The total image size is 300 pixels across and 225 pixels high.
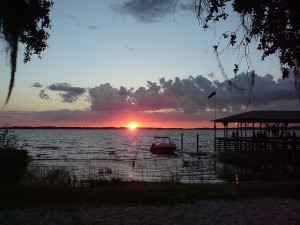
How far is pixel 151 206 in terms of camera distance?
1347 cm

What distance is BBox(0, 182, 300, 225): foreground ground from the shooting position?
11203mm

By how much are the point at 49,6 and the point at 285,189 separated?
13375 millimetres

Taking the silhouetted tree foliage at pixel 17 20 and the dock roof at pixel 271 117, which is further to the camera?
the dock roof at pixel 271 117

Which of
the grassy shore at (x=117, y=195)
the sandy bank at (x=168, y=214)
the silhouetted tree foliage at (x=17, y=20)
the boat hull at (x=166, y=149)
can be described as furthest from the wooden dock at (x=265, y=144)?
the silhouetted tree foliage at (x=17, y=20)

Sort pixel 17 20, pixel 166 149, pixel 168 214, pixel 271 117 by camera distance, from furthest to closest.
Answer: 1. pixel 166 149
2. pixel 271 117
3. pixel 168 214
4. pixel 17 20

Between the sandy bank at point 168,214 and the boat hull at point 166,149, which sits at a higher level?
the boat hull at point 166,149

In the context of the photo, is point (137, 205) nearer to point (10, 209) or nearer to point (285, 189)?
point (10, 209)

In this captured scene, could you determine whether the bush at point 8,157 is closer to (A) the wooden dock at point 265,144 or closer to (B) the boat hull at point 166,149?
(A) the wooden dock at point 265,144

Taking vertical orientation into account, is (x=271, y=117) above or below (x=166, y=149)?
above

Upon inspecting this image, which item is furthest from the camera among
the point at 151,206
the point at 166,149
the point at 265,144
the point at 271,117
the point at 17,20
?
the point at 166,149

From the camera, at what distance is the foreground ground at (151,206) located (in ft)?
36.8

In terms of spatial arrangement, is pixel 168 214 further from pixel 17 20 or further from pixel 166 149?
pixel 166 149

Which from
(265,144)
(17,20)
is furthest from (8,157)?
(265,144)

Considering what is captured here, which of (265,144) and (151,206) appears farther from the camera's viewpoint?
(265,144)
